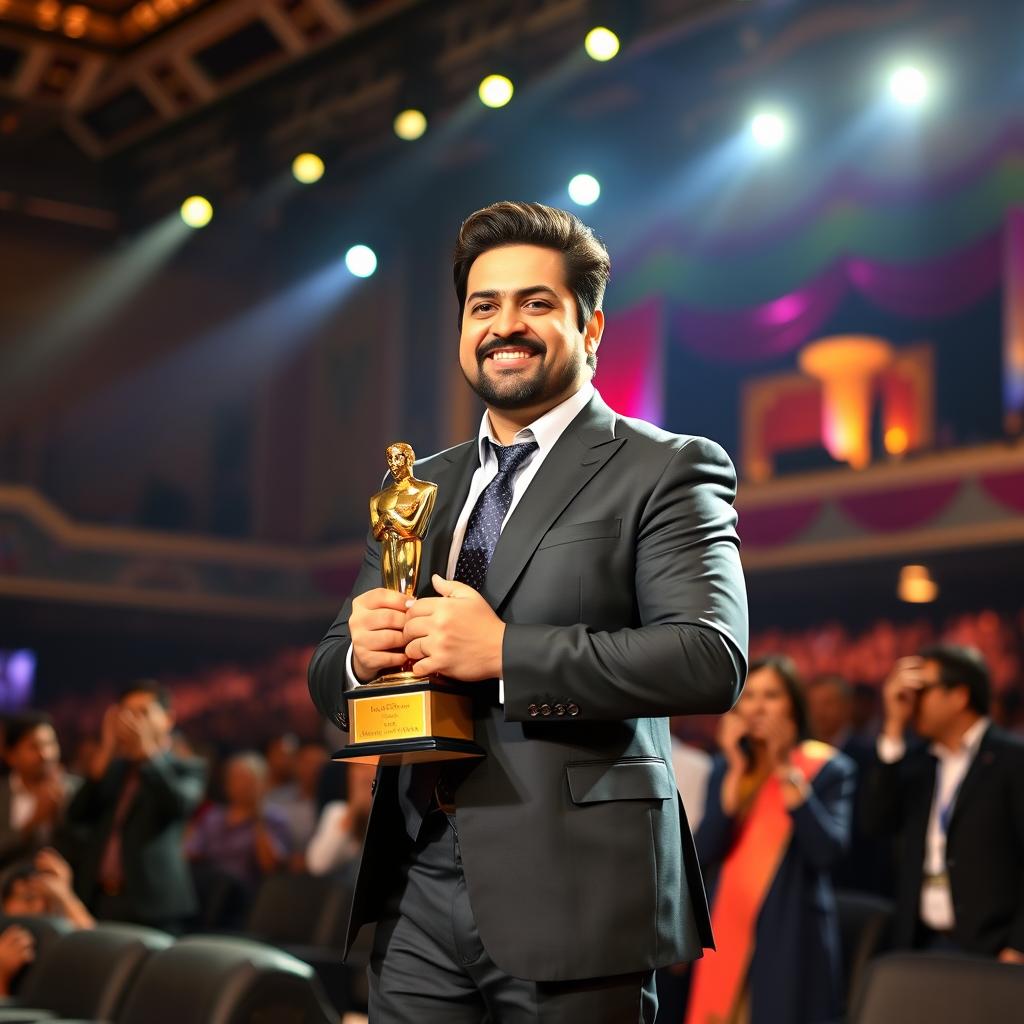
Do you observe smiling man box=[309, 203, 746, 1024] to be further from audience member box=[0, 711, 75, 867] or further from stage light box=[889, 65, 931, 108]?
stage light box=[889, 65, 931, 108]

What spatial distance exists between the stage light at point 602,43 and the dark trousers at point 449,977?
6564mm

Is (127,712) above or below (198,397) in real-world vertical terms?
below

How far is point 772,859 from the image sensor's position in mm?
4504

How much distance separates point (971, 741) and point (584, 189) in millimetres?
5929

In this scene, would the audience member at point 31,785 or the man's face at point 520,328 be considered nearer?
the man's face at point 520,328

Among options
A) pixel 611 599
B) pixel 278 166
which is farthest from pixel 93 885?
pixel 278 166

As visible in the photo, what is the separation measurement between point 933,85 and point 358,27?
3595 mm

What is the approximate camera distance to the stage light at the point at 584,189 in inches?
385

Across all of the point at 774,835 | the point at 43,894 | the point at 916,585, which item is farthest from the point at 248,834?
the point at 916,585

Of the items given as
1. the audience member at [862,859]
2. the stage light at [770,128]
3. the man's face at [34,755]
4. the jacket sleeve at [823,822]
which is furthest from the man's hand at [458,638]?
the stage light at [770,128]

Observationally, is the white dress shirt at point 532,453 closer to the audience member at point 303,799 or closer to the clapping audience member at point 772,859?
the clapping audience member at point 772,859

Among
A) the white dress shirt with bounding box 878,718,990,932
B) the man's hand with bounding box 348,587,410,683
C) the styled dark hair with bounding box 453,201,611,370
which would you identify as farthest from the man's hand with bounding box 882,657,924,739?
the man's hand with bounding box 348,587,410,683

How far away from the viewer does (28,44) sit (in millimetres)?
10758

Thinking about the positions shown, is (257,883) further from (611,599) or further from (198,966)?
(611,599)
